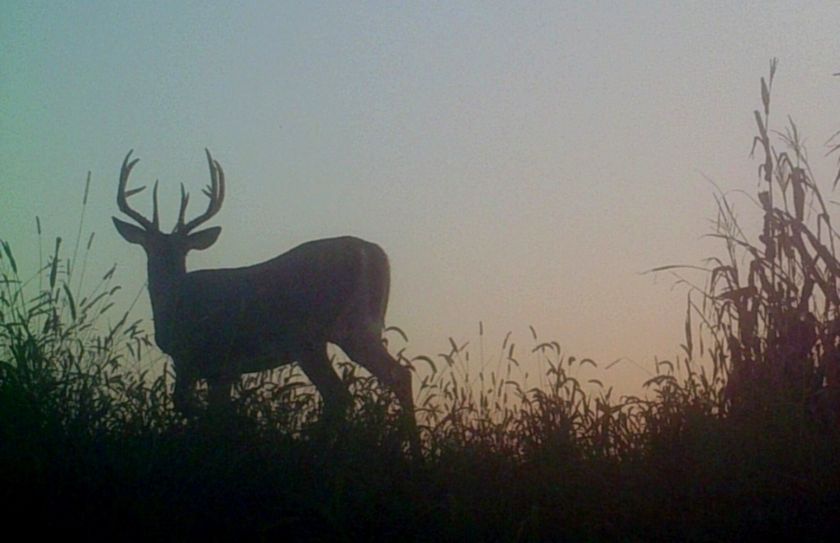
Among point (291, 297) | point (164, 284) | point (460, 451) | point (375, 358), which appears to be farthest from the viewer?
point (164, 284)

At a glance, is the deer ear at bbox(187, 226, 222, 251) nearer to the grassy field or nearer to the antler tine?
the antler tine

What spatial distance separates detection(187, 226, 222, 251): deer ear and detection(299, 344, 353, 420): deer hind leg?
5.36ft

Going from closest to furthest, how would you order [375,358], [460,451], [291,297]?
[460,451] < [375,358] < [291,297]

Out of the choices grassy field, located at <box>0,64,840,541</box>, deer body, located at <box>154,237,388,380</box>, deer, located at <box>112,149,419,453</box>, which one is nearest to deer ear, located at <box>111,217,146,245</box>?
deer, located at <box>112,149,419,453</box>

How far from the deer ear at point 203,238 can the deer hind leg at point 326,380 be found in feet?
5.36

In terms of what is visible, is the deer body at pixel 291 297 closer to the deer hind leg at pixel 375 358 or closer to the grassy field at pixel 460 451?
the deer hind leg at pixel 375 358

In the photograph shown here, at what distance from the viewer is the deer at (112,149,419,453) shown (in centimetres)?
1011

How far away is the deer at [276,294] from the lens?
10.1m

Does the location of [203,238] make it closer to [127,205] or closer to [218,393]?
[127,205]

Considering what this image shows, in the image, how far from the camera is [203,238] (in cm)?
1149

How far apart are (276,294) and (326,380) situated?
2.77m

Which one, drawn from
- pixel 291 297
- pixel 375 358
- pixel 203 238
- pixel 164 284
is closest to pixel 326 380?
pixel 375 358

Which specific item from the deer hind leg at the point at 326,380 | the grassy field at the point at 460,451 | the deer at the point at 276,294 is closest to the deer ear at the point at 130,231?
the deer at the point at 276,294

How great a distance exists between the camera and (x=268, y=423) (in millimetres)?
5477
